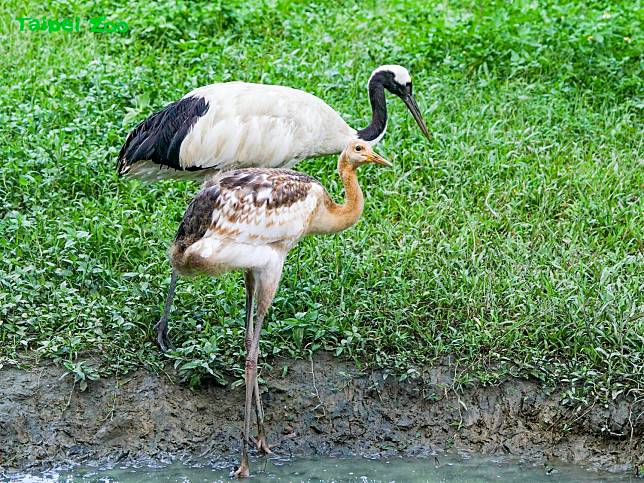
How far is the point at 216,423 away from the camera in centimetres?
594

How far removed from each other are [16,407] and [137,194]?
212 cm

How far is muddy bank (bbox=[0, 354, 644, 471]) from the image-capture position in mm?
5789

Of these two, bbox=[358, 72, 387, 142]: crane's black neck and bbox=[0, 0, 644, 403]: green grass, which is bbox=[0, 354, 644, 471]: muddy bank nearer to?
bbox=[0, 0, 644, 403]: green grass

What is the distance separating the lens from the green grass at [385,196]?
6168 millimetres

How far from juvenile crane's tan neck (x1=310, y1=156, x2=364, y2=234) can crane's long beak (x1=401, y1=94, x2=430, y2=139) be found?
1839 mm

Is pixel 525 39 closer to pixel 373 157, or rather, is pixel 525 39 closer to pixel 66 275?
pixel 373 157

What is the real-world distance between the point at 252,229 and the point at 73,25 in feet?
15.3

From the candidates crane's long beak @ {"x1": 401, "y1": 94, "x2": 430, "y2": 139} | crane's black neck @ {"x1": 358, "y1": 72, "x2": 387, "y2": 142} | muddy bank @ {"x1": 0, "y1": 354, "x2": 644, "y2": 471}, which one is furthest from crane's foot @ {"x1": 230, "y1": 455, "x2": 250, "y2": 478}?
crane's long beak @ {"x1": 401, "y1": 94, "x2": 430, "y2": 139}

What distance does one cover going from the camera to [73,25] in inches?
379

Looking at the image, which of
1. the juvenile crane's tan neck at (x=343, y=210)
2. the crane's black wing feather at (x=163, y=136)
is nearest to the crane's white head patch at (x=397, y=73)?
the crane's black wing feather at (x=163, y=136)

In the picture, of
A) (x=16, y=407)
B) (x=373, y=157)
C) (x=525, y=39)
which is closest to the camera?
(x=16, y=407)

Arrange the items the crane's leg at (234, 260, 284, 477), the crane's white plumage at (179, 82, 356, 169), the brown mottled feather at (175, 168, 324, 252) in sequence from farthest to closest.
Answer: the crane's white plumage at (179, 82, 356, 169) < the crane's leg at (234, 260, 284, 477) < the brown mottled feather at (175, 168, 324, 252)

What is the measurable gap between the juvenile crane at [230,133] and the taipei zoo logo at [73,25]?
110 inches

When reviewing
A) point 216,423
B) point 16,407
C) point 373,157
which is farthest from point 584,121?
point 16,407
